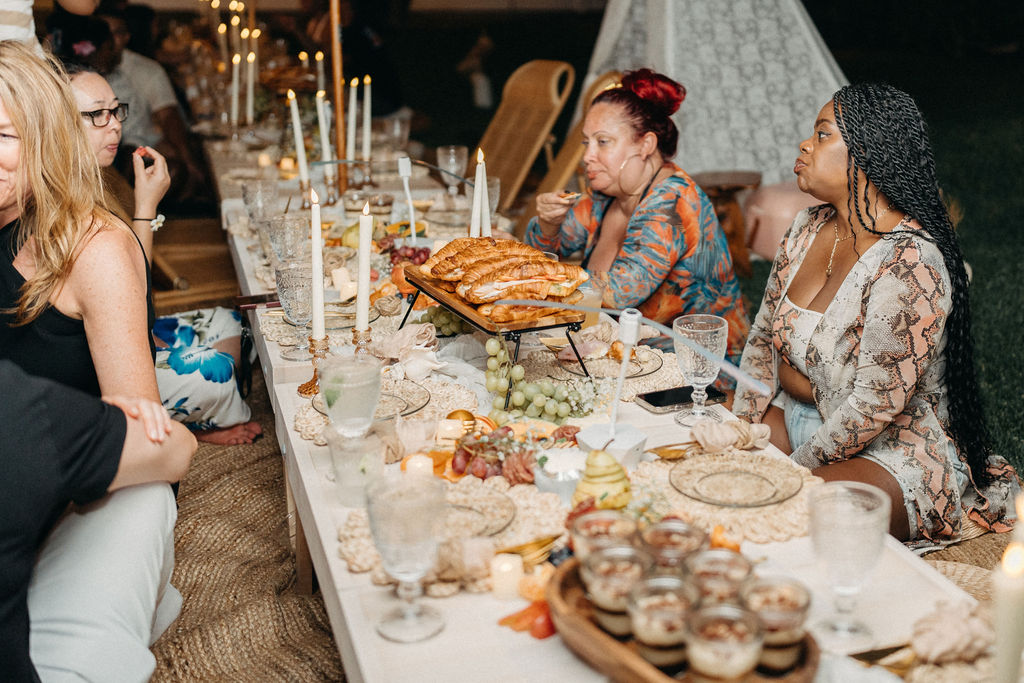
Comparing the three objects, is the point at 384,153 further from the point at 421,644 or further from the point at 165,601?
the point at 421,644

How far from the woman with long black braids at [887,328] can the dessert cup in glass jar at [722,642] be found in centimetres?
123

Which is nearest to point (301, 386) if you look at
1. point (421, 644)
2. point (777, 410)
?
point (421, 644)

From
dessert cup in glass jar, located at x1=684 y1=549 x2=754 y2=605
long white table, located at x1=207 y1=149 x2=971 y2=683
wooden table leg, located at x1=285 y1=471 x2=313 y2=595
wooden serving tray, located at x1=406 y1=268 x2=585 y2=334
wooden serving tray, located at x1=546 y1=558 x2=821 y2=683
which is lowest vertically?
wooden table leg, located at x1=285 y1=471 x2=313 y2=595

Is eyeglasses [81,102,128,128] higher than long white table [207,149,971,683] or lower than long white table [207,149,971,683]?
higher

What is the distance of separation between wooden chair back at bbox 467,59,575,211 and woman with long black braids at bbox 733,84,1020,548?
7.66 ft

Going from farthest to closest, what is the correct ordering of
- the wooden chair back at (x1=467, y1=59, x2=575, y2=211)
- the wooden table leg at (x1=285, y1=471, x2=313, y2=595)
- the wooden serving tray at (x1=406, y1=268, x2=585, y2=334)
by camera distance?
the wooden chair back at (x1=467, y1=59, x2=575, y2=211) < the wooden table leg at (x1=285, y1=471, x2=313, y2=595) < the wooden serving tray at (x1=406, y1=268, x2=585, y2=334)

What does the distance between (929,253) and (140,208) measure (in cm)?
Answer: 212

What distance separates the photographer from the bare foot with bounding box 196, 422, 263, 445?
3.46 meters

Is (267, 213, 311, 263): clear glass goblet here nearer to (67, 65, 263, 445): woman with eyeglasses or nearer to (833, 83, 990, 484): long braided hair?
(67, 65, 263, 445): woman with eyeglasses

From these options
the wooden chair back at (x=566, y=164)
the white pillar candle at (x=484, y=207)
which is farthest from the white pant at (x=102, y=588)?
the wooden chair back at (x=566, y=164)

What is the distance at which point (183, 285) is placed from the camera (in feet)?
16.7

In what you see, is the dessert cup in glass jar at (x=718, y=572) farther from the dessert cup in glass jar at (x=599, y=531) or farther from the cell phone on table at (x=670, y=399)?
the cell phone on table at (x=670, y=399)

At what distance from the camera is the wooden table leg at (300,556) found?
251 centimetres

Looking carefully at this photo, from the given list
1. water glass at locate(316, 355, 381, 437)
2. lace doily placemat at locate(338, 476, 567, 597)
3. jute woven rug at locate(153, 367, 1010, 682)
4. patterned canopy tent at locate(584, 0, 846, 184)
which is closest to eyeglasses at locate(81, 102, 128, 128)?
jute woven rug at locate(153, 367, 1010, 682)
